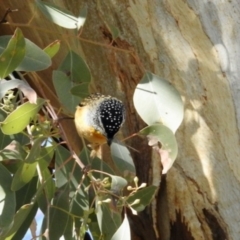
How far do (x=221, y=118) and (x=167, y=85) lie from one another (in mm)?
185

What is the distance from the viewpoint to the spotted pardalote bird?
5.05ft

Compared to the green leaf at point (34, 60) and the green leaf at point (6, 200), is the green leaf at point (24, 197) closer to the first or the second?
the green leaf at point (6, 200)

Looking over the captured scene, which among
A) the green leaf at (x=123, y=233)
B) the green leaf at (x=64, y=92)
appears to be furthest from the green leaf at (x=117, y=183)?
the green leaf at (x=64, y=92)

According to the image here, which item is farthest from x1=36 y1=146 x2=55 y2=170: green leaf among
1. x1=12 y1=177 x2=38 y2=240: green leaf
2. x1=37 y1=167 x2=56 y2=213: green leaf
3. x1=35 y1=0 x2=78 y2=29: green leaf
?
x1=35 y1=0 x2=78 y2=29: green leaf

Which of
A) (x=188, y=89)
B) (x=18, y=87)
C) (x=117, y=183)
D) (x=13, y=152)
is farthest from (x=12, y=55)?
(x=188, y=89)

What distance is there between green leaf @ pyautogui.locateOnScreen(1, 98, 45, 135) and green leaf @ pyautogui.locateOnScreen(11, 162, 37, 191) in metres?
0.09

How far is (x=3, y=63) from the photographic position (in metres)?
1.37

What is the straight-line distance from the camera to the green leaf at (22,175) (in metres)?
1.36

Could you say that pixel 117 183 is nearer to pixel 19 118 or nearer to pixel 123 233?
pixel 123 233

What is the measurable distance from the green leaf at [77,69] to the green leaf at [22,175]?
25cm

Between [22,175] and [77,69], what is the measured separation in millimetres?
304

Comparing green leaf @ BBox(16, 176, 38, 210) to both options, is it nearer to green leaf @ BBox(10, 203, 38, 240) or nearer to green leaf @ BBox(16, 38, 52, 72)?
green leaf @ BBox(10, 203, 38, 240)

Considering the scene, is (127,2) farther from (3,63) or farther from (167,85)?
(3,63)

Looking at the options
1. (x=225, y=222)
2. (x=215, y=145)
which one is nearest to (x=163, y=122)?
(x=215, y=145)
